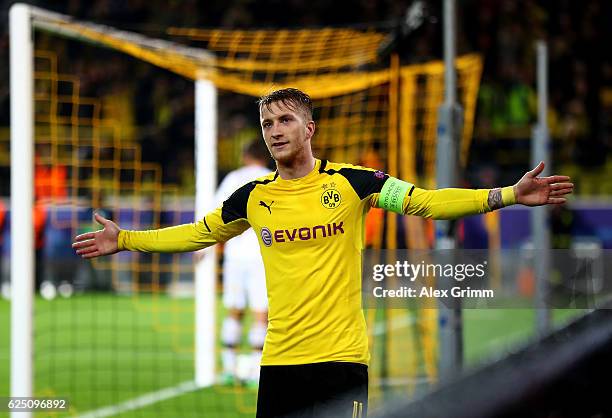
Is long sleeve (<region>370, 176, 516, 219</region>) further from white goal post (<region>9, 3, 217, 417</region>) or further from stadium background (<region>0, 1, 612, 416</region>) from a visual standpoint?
stadium background (<region>0, 1, 612, 416</region>)

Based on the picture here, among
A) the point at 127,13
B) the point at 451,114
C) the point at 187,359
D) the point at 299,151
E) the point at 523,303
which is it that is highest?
the point at 127,13

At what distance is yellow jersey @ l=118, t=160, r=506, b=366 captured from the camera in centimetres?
409

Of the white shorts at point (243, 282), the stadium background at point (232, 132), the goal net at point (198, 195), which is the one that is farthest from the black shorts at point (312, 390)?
the stadium background at point (232, 132)

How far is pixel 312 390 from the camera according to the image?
13.4 ft

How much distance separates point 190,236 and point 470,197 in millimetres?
1110

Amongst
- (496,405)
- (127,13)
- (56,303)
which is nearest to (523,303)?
(496,405)

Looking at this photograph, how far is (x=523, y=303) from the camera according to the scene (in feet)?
24.1

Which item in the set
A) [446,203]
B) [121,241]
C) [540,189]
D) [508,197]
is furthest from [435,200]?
[121,241]

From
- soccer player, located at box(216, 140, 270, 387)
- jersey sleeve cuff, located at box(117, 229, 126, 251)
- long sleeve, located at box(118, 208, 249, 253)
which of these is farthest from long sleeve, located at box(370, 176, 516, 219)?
soccer player, located at box(216, 140, 270, 387)

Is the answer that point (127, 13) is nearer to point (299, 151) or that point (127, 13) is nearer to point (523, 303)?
point (523, 303)

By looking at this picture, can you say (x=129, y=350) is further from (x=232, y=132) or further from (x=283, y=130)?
(x=232, y=132)

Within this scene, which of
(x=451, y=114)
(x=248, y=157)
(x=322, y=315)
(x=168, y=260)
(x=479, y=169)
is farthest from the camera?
(x=479, y=169)

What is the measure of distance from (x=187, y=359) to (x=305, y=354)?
24.5ft

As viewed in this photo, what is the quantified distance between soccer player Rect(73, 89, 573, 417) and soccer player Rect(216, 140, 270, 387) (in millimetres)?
5195
